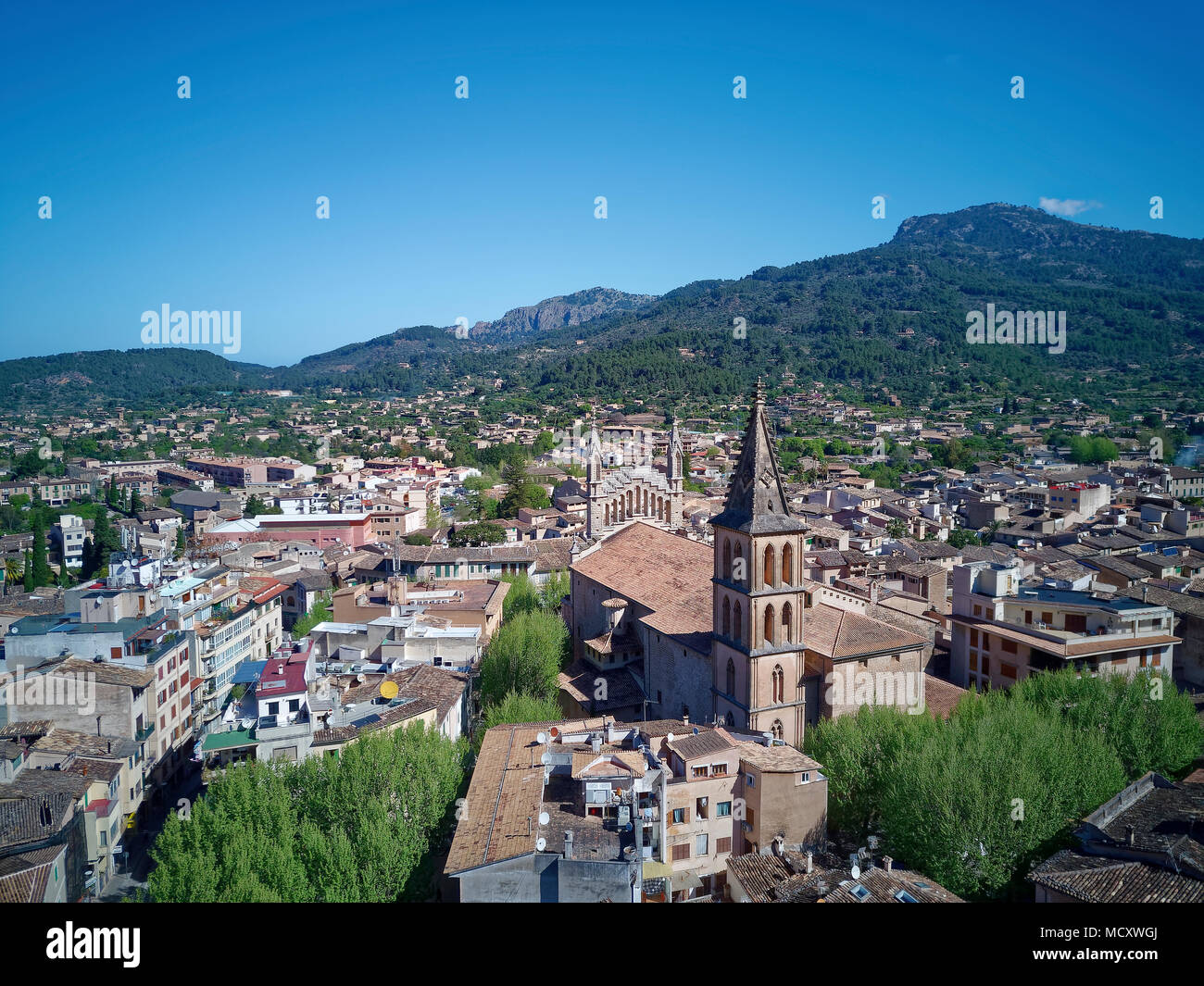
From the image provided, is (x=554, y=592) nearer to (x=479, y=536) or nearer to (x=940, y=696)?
(x=940, y=696)

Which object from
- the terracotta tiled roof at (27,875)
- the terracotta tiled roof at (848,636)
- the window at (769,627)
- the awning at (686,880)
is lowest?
the awning at (686,880)

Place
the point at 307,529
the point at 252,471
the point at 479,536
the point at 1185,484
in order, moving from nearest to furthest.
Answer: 1. the point at 479,536
2. the point at 307,529
3. the point at 1185,484
4. the point at 252,471

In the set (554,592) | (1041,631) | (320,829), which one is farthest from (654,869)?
(554,592)

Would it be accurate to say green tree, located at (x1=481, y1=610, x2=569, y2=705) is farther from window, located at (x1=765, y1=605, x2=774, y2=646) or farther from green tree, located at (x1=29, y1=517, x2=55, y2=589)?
green tree, located at (x1=29, y1=517, x2=55, y2=589)

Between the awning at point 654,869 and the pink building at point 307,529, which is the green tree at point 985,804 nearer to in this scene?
the awning at point 654,869

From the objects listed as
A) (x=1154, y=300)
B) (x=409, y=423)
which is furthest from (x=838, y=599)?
(x=1154, y=300)

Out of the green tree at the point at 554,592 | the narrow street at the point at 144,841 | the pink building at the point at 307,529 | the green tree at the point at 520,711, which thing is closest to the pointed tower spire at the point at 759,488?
the green tree at the point at 520,711
